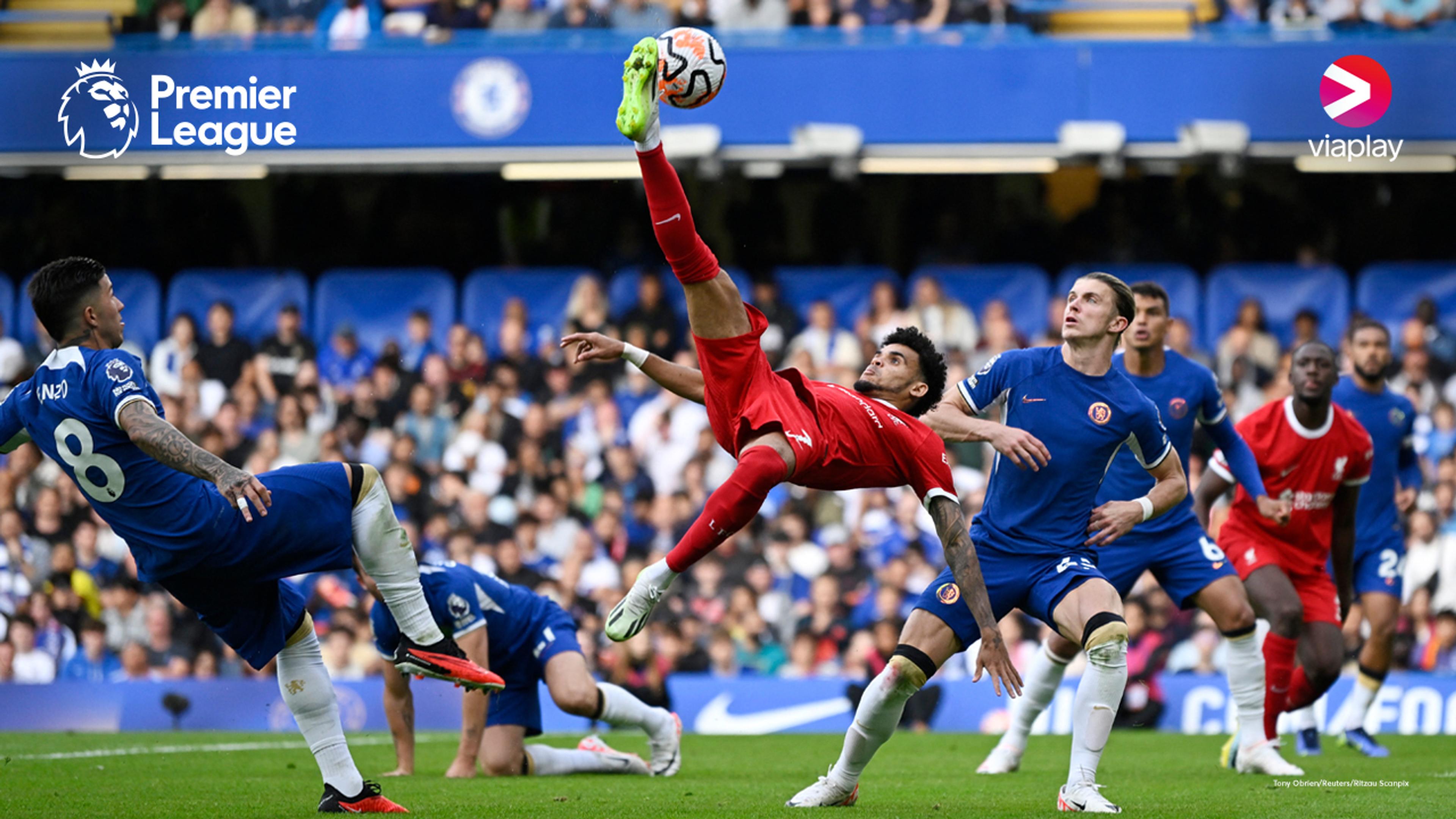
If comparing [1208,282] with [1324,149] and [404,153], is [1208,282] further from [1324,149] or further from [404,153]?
[404,153]

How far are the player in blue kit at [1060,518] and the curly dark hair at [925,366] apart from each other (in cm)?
22

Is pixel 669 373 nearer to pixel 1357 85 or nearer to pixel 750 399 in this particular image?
pixel 750 399

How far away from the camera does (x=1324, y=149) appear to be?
53.5ft

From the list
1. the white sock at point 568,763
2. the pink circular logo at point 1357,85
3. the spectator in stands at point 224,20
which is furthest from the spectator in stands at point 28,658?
the pink circular logo at point 1357,85

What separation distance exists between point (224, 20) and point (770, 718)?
873cm

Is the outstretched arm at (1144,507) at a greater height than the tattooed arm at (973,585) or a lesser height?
greater

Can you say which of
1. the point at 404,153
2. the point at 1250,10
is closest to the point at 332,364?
the point at 404,153

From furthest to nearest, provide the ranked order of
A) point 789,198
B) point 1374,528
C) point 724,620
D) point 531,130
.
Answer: point 789,198
point 531,130
point 724,620
point 1374,528

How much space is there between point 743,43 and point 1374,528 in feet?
27.4

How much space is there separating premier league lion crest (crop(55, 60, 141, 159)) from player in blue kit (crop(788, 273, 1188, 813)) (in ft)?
24.9

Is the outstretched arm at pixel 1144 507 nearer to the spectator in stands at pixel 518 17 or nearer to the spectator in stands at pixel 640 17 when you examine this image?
the spectator in stands at pixel 640 17

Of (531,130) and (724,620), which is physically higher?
(531,130)

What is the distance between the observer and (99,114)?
12.8 metres

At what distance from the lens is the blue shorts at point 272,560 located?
633cm
